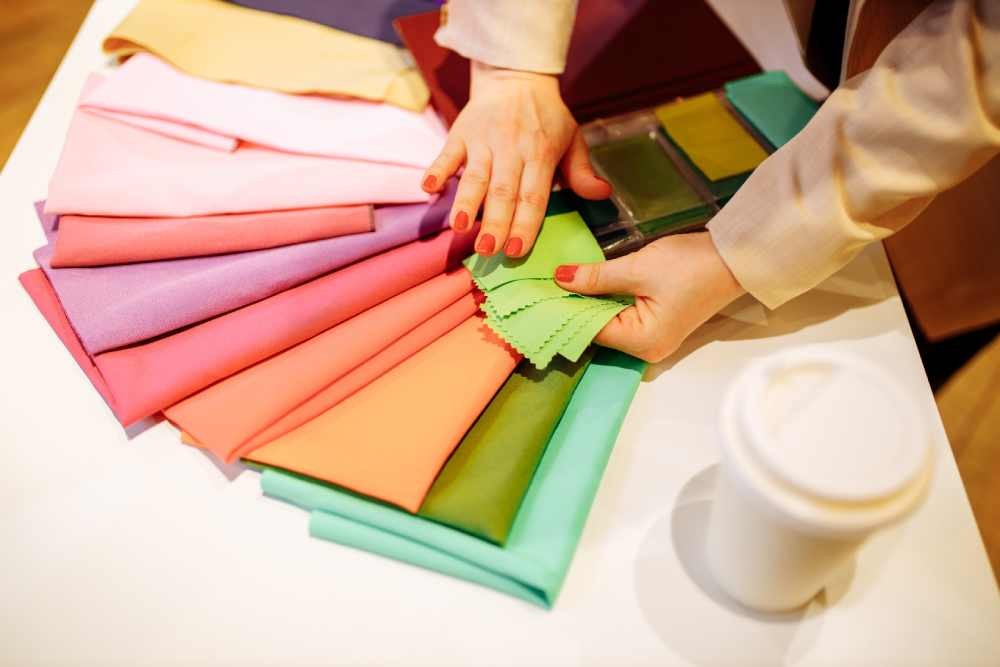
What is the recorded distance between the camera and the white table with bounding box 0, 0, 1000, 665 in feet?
1.88

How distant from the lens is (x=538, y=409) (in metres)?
0.67

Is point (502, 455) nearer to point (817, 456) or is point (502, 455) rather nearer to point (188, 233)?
point (817, 456)

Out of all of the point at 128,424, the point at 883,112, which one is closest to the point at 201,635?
the point at 128,424

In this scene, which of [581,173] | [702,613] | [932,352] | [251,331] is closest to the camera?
[702,613]

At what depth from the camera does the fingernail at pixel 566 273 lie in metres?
0.72

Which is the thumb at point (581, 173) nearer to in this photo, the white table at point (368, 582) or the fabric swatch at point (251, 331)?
the fabric swatch at point (251, 331)

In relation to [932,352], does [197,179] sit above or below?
above

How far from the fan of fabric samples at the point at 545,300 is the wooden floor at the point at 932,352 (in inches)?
38.3

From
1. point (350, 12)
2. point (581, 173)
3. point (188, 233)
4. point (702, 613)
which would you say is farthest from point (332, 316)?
point (350, 12)

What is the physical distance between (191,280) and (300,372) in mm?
157

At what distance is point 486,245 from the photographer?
72 centimetres

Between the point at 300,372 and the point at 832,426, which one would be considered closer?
the point at 832,426

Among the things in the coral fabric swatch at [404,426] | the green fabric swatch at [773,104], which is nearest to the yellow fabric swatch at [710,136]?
the green fabric swatch at [773,104]

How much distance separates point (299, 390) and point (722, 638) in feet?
1.33
